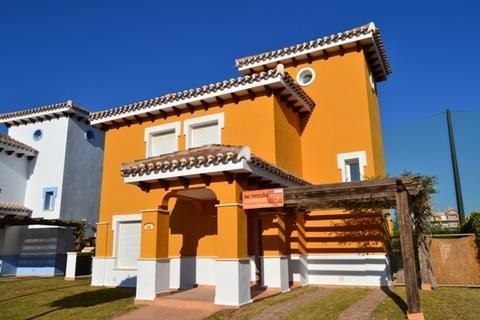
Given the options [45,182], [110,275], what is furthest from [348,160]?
[45,182]

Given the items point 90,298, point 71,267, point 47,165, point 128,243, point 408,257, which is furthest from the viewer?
point 47,165

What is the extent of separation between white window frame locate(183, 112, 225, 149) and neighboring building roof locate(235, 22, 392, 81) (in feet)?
11.5

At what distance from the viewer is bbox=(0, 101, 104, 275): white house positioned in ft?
72.3

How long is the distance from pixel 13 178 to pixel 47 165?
205cm

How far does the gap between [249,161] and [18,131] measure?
810 inches

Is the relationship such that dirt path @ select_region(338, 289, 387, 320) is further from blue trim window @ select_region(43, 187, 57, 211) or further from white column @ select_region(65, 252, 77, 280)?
blue trim window @ select_region(43, 187, 57, 211)

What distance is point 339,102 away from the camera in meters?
15.4

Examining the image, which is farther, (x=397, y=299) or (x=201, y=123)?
(x=201, y=123)

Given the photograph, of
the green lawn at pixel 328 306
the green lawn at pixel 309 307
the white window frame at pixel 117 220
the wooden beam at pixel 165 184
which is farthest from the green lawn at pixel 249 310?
the white window frame at pixel 117 220

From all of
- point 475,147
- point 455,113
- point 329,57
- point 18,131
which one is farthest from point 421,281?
point 18,131

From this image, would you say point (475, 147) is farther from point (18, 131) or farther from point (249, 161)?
point (18, 131)

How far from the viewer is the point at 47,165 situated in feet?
75.4

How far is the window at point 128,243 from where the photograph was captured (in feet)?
51.1

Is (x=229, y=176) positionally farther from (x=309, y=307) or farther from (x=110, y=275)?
(x=110, y=275)
